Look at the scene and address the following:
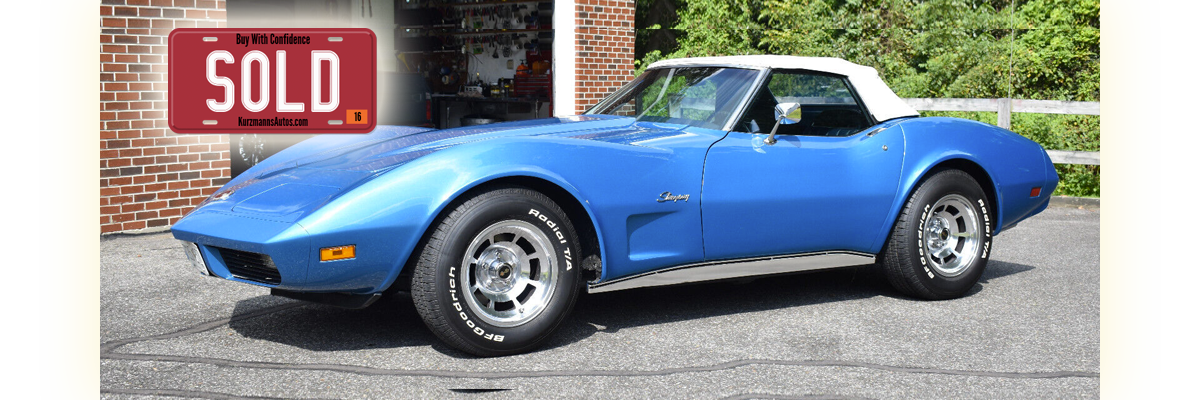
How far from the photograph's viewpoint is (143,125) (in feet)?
25.8

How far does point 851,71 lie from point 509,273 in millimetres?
2428

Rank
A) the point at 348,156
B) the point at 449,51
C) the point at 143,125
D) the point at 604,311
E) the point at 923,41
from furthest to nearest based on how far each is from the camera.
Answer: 1. the point at 449,51
2. the point at 923,41
3. the point at 143,125
4. the point at 604,311
5. the point at 348,156

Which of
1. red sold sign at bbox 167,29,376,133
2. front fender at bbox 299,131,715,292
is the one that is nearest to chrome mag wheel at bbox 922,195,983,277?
front fender at bbox 299,131,715,292

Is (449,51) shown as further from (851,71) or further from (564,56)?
(851,71)

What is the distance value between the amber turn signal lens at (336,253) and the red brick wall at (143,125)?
4.60m

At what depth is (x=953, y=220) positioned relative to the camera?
565cm

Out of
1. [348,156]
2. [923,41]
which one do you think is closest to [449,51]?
[923,41]

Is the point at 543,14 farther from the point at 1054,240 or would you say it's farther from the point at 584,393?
the point at 584,393

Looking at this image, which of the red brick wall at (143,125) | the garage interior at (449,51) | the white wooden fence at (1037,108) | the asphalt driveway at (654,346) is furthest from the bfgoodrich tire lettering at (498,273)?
the garage interior at (449,51)

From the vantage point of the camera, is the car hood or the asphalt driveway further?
the car hood

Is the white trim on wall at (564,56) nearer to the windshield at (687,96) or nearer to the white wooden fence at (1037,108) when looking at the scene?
the white wooden fence at (1037,108)

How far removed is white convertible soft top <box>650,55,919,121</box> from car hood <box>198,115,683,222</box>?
21.9 inches

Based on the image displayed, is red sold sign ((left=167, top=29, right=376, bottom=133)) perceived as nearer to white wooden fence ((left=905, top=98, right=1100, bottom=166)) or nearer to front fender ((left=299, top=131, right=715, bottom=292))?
front fender ((left=299, top=131, right=715, bottom=292))

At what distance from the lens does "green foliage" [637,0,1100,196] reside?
1430 centimetres
